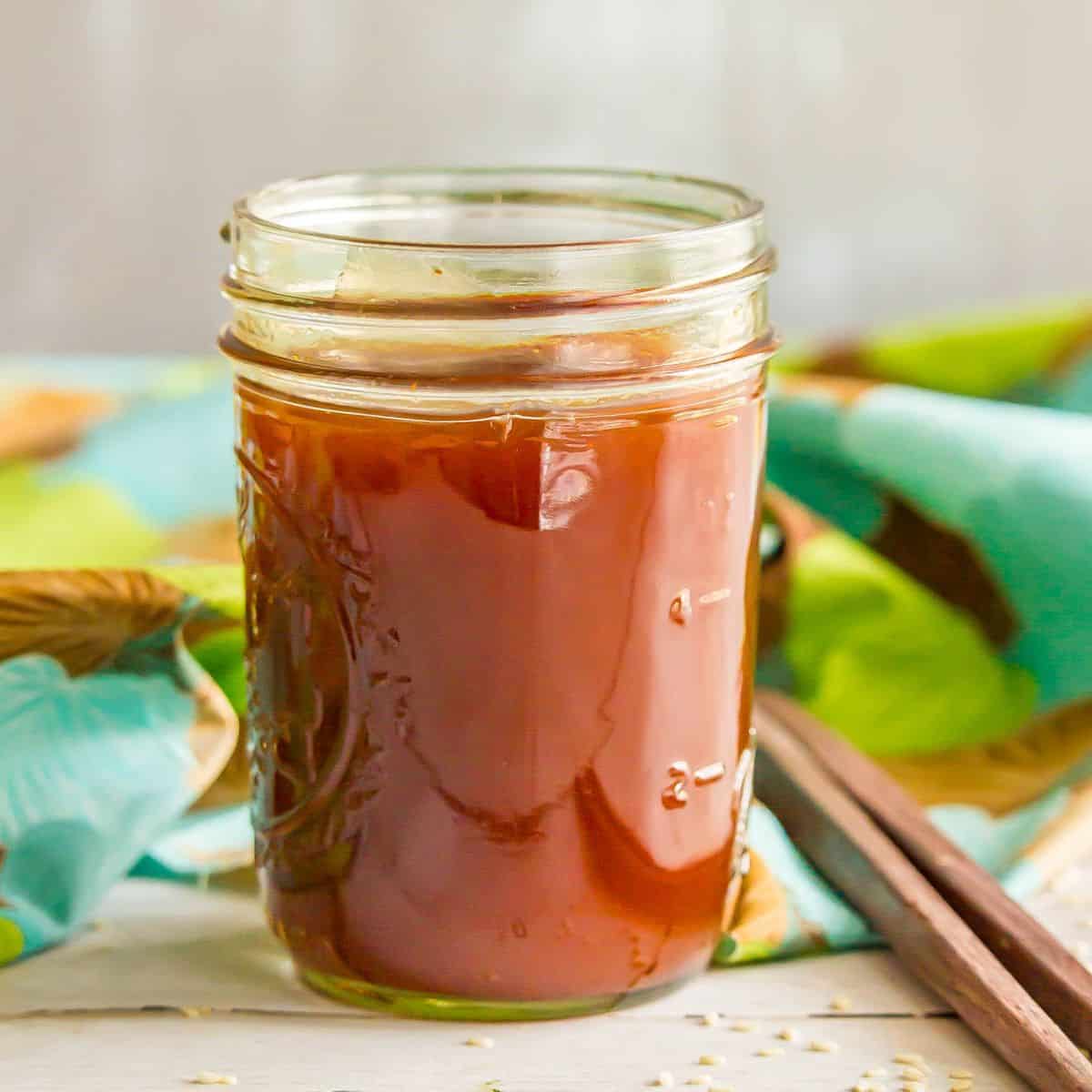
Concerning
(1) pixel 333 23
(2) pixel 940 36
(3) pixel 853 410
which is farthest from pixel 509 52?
(3) pixel 853 410

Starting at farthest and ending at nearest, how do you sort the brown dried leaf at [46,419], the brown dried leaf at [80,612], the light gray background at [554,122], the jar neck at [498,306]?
the light gray background at [554,122] < the brown dried leaf at [46,419] < the brown dried leaf at [80,612] < the jar neck at [498,306]

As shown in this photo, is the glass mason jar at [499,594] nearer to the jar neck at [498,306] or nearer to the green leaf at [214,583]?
the jar neck at [498,306]

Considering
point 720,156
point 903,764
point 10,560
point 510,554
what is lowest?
point 903,764

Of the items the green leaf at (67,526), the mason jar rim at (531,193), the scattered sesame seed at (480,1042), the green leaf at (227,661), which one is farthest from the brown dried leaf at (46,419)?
the scattered sesame seed at (480,1042)

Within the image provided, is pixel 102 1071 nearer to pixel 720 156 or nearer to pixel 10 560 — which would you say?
pixel 10 560

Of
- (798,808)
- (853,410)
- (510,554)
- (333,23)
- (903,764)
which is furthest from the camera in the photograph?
(333,23)

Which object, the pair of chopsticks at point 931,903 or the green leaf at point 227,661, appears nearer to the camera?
the pair of chopsticks at point 931,903
